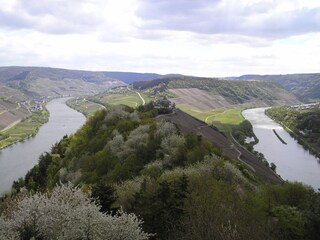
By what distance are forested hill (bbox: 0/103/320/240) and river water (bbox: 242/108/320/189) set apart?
25.2 metres

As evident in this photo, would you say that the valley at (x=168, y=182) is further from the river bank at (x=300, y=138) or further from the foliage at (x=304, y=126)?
the foliage at (x=304, y=126)

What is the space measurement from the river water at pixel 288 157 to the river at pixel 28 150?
39.3 m

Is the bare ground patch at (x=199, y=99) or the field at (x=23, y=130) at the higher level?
the bare ground patch at (x=199, y=99)

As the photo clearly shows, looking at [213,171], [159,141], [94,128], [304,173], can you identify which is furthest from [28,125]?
[213,171]

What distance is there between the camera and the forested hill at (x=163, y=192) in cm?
1539

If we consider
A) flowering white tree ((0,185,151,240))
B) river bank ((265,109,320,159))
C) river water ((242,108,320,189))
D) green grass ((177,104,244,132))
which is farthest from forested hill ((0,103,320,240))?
green grass ((177,104,244,132))

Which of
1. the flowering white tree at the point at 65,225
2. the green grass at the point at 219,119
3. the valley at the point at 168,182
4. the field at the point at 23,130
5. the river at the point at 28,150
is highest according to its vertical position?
the flowering white tree at the point at 65,225

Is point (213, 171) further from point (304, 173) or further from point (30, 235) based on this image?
point (304, 173)

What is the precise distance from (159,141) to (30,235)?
26.4 meters

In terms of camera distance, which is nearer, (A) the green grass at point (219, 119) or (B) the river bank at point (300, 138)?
(B) the river bank at point (300, 138)

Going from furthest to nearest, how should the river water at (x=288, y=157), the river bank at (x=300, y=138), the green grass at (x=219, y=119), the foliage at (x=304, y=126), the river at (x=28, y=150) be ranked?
1. the green grass at (x=219, y=119)
2. the foliage at (x=304, y=126)
3. the river bank at (x=300, y=138)
4. the river at (x=28, y=150)
5. the river water at (x=288, y=157)

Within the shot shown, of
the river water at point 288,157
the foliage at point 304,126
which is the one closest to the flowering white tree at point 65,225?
the river water at point 288,157

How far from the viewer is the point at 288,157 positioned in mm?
76812

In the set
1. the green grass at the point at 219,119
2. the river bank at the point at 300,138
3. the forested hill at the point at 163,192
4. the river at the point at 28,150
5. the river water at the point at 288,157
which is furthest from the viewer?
the green grass at the point at 219,119
